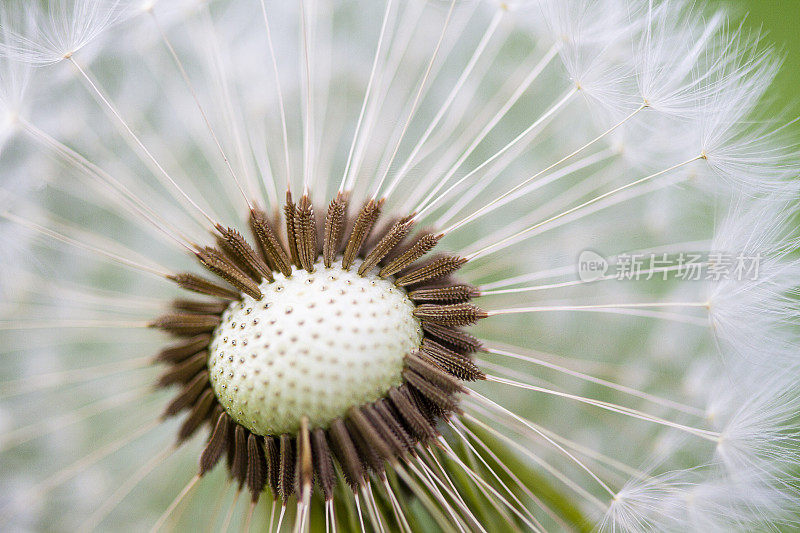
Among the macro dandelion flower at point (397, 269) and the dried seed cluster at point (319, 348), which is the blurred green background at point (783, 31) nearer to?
the macro dandelion flower at point (397, 269)

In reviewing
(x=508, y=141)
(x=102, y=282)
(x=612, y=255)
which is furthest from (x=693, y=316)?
(x=102, y=282)

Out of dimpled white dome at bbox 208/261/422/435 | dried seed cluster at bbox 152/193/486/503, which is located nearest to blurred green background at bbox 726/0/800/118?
dried seed cluster at bbox 152/193/486/503

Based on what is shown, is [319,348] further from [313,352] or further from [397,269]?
[397,269]

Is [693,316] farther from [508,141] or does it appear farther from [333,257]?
[333,257]

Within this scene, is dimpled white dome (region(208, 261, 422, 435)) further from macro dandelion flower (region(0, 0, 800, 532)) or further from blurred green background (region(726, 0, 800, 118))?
blurred green background (region(726, 0, 800, 118))

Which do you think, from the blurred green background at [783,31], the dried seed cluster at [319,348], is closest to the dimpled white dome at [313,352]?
the dried seed cluster at [319,348]

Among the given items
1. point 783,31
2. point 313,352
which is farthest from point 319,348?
point 783,31
